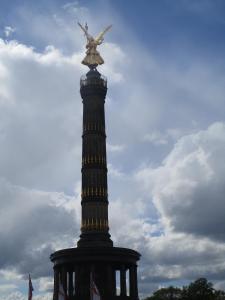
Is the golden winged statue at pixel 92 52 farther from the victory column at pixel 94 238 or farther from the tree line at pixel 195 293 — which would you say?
→ the tree line at pixel 195 293

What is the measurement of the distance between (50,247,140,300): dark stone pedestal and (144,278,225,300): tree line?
46256mm

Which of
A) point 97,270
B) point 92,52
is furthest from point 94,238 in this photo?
point 92,52

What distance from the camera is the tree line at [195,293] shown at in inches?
4466

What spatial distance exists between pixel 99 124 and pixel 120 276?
23.4 m

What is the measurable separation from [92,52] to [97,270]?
117ft

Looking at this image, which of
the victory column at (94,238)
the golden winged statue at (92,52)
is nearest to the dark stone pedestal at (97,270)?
the victory column at (94,238)

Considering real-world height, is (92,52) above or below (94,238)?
above

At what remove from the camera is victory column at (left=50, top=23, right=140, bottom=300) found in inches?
2704

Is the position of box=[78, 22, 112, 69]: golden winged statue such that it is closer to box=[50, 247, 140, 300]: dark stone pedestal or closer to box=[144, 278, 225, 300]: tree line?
box=[50, 247, 140, 300]: dark stone pedestal

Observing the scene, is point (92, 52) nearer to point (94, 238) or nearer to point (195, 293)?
point (94, 238)

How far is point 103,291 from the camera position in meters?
68.2

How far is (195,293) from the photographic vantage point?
4510 inches

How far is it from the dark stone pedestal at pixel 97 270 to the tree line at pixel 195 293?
46256 millimetres

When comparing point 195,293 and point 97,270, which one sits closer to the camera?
point 97,270
